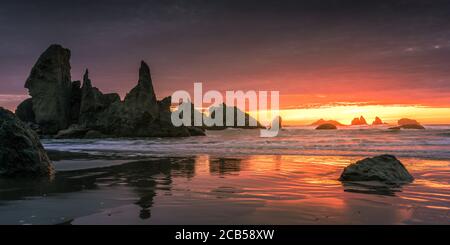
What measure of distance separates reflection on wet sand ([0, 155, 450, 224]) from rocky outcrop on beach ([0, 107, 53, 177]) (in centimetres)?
72

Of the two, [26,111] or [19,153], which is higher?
[26,111]

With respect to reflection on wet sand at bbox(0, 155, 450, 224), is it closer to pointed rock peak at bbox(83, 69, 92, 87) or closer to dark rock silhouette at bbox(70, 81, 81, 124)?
pointed rock peak at bbox(83, 69, 92, 87)

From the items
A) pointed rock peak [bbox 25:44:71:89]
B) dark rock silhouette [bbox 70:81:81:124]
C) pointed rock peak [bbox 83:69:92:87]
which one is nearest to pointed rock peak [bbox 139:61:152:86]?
pointed rock peak [bbox 83:69:92:87]

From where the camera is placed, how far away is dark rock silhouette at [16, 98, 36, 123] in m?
77.5

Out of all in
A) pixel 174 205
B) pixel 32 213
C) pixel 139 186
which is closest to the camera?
pixel 32 213

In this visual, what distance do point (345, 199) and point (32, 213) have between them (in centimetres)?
592

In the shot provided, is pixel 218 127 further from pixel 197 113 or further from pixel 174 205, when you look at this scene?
pixel 174 205

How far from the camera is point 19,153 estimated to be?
1096cm

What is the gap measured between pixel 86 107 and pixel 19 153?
5983 cm

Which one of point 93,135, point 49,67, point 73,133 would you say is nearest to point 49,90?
point 49,67

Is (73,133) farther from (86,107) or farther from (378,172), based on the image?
(378,172)

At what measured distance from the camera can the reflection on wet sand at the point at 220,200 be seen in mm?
5617
